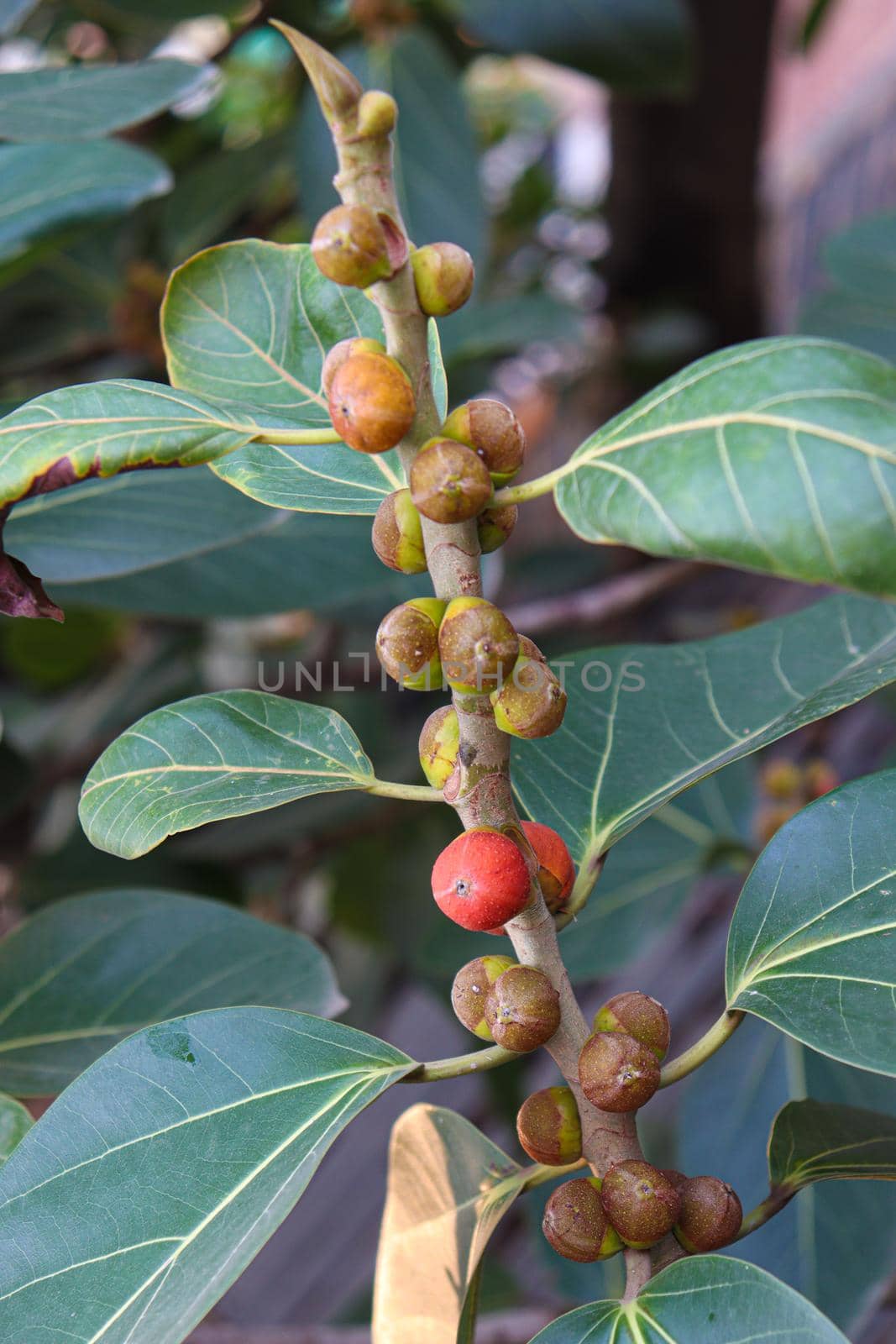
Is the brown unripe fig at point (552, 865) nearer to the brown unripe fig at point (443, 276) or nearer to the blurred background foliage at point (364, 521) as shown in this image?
the brown unripe fig at point (443, 276)

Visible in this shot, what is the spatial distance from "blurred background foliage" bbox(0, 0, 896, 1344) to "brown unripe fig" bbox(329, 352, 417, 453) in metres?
0.31

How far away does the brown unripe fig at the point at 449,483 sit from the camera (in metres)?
0.36

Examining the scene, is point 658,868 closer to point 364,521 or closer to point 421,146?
point 364,521

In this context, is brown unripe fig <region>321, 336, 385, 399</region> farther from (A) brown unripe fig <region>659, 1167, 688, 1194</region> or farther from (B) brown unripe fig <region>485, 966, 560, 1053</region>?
(A) brown unripe fig <region>659, 1167, 688, 1194</region>

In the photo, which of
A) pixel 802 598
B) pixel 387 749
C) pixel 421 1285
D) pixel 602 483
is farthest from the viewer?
pixel 802 598

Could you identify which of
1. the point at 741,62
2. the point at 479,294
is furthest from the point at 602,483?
the point at 741,62

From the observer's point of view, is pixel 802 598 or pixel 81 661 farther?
pixel 802 598

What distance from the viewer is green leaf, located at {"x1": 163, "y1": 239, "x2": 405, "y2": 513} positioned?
48 cm

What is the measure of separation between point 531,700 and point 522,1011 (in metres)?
0.11

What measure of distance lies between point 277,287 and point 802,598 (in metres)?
1.39

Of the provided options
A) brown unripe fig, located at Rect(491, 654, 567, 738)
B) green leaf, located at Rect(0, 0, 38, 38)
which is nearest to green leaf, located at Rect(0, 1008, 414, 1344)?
brown unripe fig, located at Rect(491, 654, 567, 738)

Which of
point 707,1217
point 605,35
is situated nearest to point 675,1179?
point 707,1217

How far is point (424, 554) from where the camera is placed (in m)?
0.41

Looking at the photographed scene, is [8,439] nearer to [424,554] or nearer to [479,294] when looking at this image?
[424,554]
